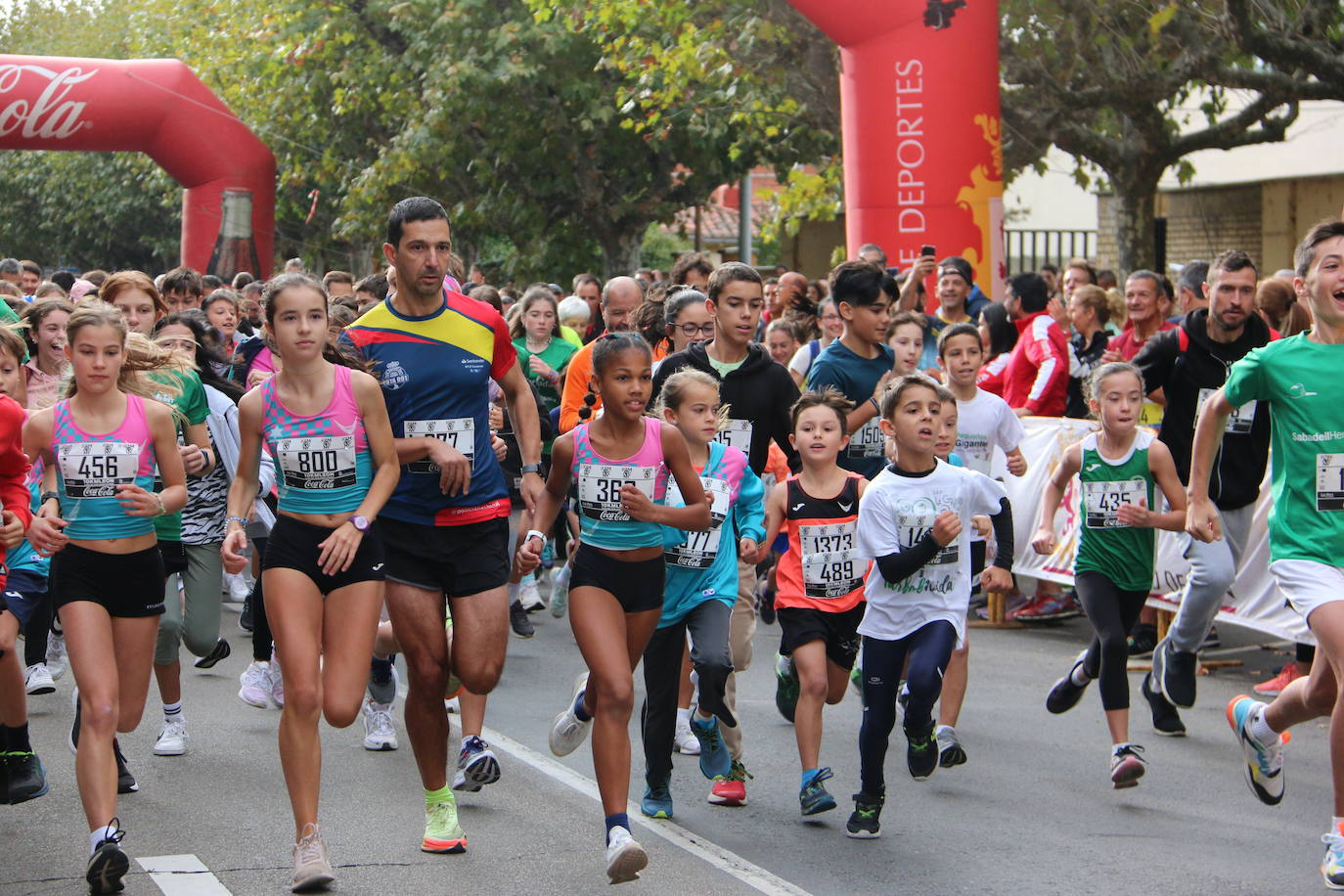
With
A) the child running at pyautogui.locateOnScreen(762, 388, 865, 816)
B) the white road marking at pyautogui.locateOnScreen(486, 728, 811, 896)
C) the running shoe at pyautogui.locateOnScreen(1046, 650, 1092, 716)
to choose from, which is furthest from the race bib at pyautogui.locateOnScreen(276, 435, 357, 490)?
the running shoe at pyautogui.locateOnScreen(1046, 650, 1092, 716)

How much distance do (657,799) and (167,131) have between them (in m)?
16.9

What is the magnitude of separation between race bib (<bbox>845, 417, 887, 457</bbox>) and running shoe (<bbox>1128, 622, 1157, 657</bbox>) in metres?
2.63

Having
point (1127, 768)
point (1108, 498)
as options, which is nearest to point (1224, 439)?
point (1108, 498)

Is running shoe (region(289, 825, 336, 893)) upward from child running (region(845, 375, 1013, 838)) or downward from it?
downward

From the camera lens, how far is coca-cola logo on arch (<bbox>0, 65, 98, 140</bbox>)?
64.2 feet

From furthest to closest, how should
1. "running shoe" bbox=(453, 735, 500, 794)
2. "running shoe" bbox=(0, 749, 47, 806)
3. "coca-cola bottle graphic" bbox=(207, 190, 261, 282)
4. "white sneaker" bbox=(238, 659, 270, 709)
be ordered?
"coca-cola bottle graphic" bbox=(207, 190, 261, 282)
"white sneaker" bbox=(238, 659, 270, 709)
"running shoe" bbox=(0, 749, 47, 806)
"running shoe" bbox=(453, 735, 500, 794)

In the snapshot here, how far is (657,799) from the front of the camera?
6430 mm

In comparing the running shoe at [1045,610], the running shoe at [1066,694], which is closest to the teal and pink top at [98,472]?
the running shoe at [1066,694]

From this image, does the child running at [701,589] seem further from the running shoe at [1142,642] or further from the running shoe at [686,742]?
the running shoe at [1142,642]

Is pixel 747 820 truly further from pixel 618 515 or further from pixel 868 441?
pixel 868 441

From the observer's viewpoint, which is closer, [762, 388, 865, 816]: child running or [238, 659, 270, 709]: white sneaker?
[762, 388, 865, 816]: child running

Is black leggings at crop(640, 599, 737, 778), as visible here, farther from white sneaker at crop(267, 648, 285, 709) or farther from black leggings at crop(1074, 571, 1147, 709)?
white sneaker at crop(267, 648, 285, 709)

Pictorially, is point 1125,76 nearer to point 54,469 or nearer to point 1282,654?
point 1282,654

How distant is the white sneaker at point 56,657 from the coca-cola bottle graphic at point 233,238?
1294 centimetres
